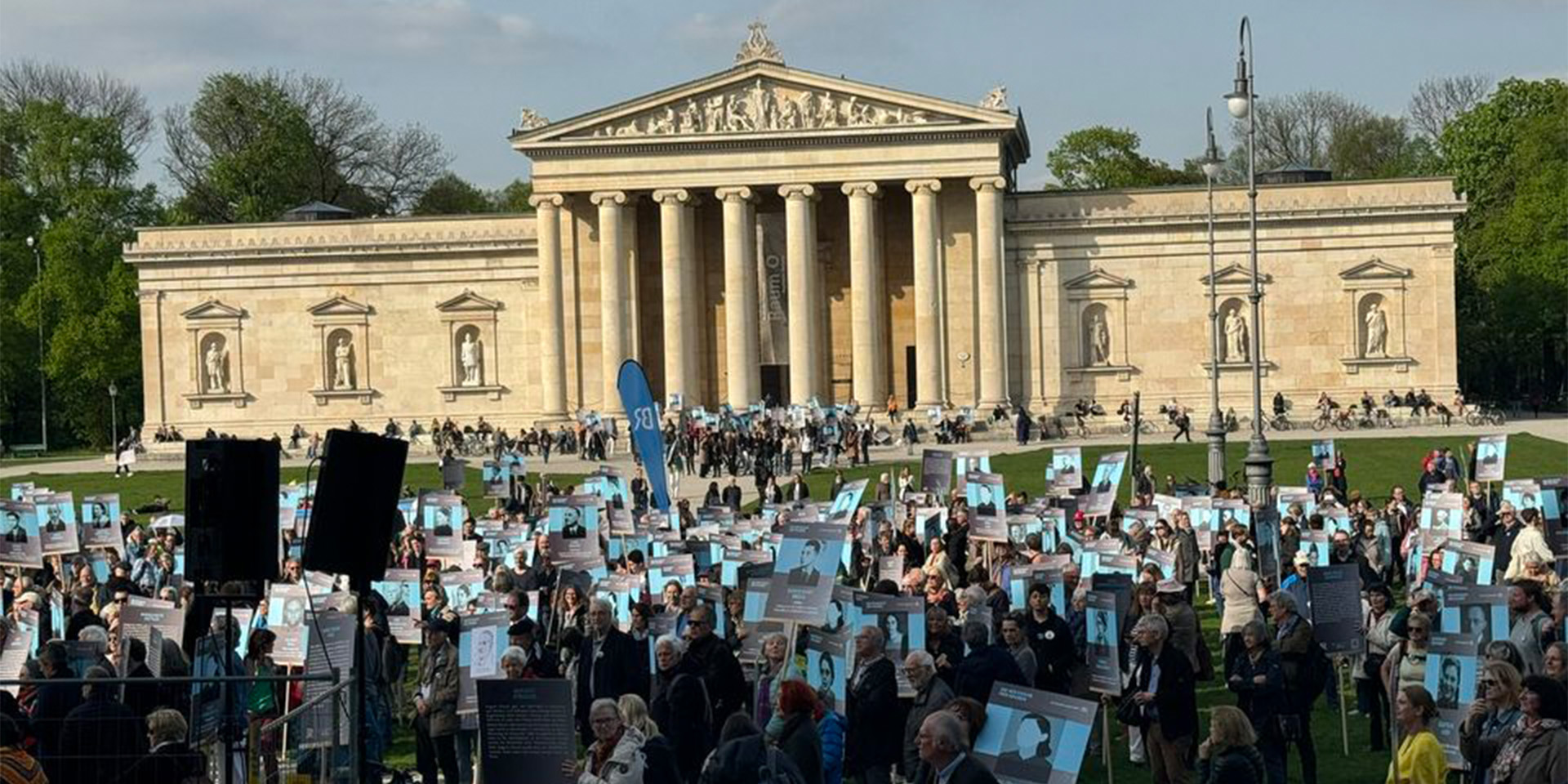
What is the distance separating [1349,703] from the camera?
72.3ft

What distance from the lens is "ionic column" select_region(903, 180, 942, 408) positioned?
76.3 metres

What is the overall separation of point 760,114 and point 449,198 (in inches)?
1792

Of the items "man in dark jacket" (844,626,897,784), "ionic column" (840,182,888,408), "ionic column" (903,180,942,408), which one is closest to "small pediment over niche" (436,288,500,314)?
"ionic column" (840,182,888,408)

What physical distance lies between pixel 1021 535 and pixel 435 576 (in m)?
9.45

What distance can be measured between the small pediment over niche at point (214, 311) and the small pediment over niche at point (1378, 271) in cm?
4103

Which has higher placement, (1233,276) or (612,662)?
(1233,276)

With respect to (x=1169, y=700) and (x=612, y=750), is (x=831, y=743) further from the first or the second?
(x=1169, y=700)

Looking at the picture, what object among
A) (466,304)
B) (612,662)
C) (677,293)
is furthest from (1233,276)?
(612,662)

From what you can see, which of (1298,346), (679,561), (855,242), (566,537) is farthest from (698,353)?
(679,561)

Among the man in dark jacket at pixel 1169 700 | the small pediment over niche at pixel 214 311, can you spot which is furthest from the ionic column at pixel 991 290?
the man in dark jacket at pixel 1169 700

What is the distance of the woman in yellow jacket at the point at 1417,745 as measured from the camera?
12.3m

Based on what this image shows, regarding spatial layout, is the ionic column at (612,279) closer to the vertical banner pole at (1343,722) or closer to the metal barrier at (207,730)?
the vertical banner pole at (1343,722)

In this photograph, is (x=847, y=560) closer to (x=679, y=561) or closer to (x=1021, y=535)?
(x=1021, y=535)

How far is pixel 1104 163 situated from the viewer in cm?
11462
